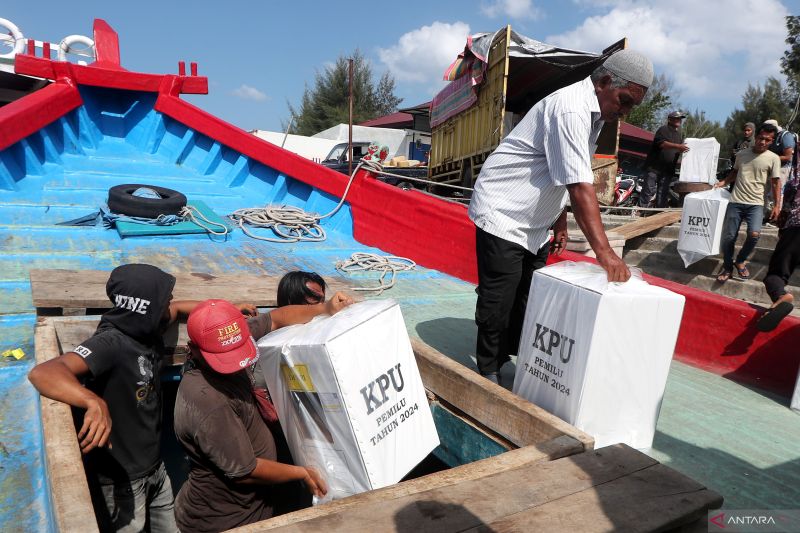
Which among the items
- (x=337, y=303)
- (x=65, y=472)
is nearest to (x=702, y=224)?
(x=337, y=303)

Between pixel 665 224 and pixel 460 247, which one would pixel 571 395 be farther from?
pixel 665 224

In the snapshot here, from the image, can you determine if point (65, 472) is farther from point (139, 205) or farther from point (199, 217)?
point (199, 217)

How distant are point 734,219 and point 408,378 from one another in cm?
501

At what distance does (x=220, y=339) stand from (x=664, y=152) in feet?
27.0

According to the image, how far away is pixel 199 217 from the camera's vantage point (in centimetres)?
522

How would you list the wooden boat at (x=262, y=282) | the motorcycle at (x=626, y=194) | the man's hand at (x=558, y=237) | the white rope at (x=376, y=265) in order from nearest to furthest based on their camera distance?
the wooden boat at (x=262, y=282) < the man's hand at (x=558, y=237) < the white rope at (x=376, y=265) < the motorcycle at (x=626, y=194)

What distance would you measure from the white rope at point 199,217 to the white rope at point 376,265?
124 cm

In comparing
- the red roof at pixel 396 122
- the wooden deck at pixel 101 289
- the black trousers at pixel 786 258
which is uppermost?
the red roof at pixel 396 122

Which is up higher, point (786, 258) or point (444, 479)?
point (786, 258)

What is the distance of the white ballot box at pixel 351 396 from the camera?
1.69 m

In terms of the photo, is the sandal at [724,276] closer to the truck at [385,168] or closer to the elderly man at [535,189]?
the elderly man at [535,189]

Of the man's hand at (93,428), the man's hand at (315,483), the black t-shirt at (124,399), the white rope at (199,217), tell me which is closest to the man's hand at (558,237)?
the man's hand at (315,483)

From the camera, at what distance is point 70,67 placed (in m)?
6.68

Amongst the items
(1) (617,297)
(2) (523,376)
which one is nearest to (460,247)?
(2) (523,376)
